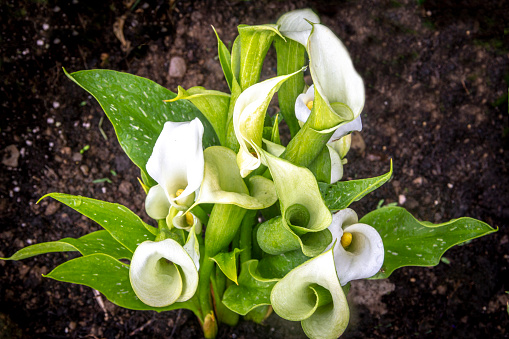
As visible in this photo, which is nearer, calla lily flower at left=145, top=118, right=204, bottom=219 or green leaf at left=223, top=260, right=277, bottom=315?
calla lily flower at left=145, top=118, right=204, bottom=219

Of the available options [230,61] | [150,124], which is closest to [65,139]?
[150,124]

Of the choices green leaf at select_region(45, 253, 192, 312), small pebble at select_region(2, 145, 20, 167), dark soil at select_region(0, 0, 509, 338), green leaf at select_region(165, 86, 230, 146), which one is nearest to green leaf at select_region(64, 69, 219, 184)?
green leaf at select_region(165, 86, 230, 146)

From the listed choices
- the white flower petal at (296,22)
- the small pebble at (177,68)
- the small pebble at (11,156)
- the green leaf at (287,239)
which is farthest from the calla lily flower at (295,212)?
A: the small pebble at (11,156)

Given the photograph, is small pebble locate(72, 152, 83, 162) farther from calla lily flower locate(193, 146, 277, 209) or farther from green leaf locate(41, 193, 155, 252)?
calla lily flower locate(193, 146, 277, 209)

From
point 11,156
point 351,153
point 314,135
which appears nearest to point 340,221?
point 314,135

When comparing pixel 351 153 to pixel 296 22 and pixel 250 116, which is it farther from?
pixel 250 116
